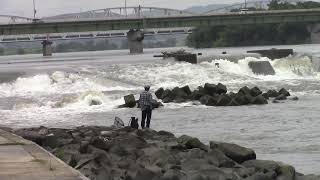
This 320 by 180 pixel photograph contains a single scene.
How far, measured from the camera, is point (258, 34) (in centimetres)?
14888

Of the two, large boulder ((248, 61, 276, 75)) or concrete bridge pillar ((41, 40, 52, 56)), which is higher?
large boulder ((248, 61, 276, 75))

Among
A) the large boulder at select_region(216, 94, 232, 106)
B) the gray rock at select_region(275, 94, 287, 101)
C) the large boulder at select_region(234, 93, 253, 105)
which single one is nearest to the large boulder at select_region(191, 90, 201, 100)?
the large boulder at select_region(234, 93, 253, 105)

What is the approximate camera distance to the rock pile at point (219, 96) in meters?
37.3

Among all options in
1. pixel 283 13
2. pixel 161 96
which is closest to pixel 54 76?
pixel 161 96

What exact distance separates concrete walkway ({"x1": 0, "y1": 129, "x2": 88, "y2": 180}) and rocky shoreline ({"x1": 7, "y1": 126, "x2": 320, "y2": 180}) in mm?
723

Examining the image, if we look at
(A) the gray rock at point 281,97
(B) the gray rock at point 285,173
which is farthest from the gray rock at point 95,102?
(B) the gray rock at point 285,173

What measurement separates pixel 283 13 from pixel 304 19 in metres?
5.80

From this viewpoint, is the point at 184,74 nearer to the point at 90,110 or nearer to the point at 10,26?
the point at 90,110

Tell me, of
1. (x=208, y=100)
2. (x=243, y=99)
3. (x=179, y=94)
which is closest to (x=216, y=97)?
(x=208, y=100)

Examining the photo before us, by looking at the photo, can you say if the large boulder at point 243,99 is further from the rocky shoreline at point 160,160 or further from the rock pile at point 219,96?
the rocky shoreline at point 160,160

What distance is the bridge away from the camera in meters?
102

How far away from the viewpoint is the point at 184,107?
120 ft

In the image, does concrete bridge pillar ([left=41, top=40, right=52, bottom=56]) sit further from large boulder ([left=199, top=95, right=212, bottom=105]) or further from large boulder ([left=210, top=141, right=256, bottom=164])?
large boulder ([left=210, top=141, right=256, bottom=164])

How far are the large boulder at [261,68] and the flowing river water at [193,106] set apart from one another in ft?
1.77
